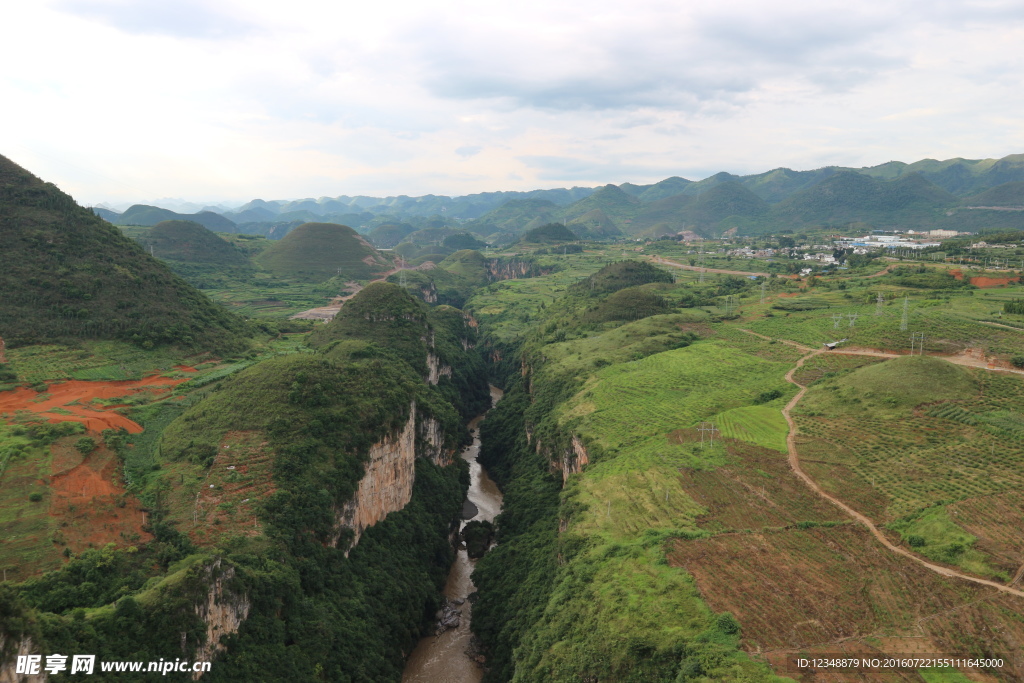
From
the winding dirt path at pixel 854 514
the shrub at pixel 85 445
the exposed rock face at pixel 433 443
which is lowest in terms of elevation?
the exposed rock face at pixel 433 443

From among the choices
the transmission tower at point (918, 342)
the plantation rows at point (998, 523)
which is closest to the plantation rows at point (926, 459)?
the plantation rows at point (998, 523)

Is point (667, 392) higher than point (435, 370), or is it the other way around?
point (667, 392)

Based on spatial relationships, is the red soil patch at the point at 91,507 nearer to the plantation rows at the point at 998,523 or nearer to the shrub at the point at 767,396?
the plantation rows at the point at 998,523

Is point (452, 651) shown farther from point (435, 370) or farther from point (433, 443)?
point (435, 370)

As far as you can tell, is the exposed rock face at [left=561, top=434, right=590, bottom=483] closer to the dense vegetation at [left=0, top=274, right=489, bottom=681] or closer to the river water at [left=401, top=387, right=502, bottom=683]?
the dense vegetation at [left=0, top=274, right=489, bottom=681]

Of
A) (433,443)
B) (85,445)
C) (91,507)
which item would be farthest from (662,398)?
(85,445)

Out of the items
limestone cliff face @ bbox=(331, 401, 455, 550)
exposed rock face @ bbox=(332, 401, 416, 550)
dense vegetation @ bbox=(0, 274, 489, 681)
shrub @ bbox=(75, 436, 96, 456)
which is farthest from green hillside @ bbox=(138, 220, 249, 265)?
exposed rock face @ bbox=(332, 401, 416, 550)

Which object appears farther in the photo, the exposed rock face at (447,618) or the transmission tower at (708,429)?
the transmission tower at (708,429)
